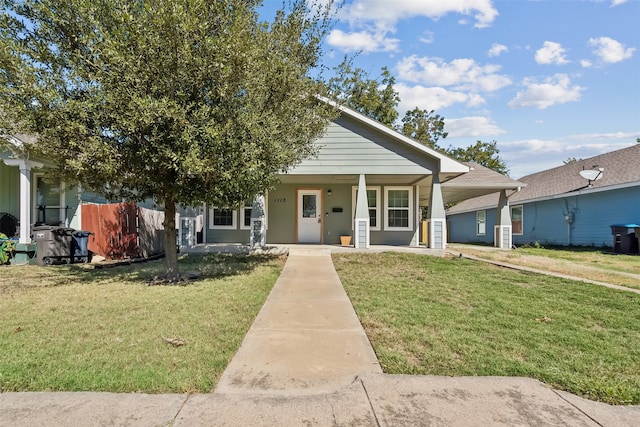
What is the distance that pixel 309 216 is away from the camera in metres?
14.8

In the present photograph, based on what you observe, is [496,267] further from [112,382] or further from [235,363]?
[112,382]

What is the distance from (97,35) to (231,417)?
6491 mm

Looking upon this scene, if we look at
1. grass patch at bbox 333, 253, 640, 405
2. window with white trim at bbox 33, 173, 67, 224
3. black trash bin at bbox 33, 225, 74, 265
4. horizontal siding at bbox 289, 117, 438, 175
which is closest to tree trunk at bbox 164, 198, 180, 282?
grass patch at bbox 333, 253, 640, 405

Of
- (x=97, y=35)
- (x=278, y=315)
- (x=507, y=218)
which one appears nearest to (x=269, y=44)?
(x=97, y=35)

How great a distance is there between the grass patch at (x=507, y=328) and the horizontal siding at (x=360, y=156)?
4.68 meters

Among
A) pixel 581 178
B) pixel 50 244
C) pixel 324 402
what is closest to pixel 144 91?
pixel 324 402

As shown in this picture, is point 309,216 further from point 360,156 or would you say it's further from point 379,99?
point 379,99

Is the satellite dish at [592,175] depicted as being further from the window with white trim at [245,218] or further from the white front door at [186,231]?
the white front door at [186,231]

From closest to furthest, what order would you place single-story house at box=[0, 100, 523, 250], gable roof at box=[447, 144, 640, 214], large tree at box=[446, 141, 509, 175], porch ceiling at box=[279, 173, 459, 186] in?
single-story house at box=[0, 100, 523, 250], porch ceiling at box=[279, 173, 459, 186], gable roof at box=[447, 144, 640, 214], large tree at box=[446, 141, 509, 175]

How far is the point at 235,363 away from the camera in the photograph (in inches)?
139

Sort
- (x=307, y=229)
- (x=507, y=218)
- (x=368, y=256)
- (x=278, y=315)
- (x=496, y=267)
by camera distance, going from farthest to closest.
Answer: (x=507, y=218) → (x=307, y=229) → (x=368, y=256) → (x=496, y=267) → (x=278, y=315)

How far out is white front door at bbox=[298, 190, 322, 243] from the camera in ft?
48.3

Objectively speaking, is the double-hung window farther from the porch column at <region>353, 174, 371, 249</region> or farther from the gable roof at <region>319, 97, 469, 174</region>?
the porch column at <region>353, 174, 371, 249</region>

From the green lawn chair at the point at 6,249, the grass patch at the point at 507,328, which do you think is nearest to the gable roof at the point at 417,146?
the grass patch at the point at 507,328
